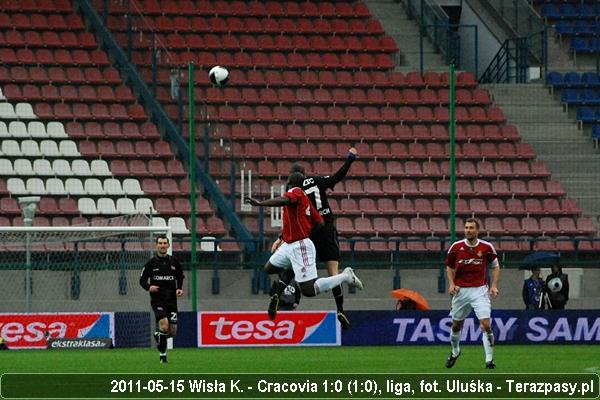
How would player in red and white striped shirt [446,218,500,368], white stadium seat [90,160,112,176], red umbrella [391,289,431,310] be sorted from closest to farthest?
player in red and white striped shirt [446,218,500,368]
red umbrella [391,289,431,310]
white stadium seat [90,160,112,176]

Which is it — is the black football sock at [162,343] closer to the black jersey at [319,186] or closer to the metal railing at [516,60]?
the black jersey at [319,186]

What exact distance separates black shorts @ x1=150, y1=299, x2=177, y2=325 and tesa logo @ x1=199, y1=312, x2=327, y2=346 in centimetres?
443

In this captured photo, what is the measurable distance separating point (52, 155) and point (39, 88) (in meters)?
2.23

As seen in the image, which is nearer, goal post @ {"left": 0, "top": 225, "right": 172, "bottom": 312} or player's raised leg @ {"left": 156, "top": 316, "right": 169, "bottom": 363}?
A: player's raised leg @ {"left": 156, "top": 316, "right": 169, "bottom": 363}

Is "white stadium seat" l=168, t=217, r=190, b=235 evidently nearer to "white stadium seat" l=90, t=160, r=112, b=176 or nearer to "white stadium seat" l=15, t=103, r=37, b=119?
"white stadium seat" l=90, t=160, r=112, b=176

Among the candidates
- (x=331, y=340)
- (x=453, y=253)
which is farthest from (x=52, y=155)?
(x=453, y=253)

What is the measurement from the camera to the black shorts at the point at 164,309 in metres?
22.7

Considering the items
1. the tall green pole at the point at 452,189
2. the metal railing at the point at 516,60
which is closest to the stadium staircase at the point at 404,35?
the metal railing at the point at 516,60

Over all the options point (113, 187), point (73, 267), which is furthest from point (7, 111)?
point (73, 267)

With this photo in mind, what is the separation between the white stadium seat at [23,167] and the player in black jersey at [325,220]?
37.6 ft

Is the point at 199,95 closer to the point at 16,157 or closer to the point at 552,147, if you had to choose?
the point at 16,157

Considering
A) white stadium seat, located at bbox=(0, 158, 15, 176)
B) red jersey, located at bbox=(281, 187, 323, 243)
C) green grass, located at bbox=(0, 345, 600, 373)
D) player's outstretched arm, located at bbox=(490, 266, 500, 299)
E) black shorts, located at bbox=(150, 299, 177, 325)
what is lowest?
green grass, located at bbox=(0, 345, 600, 373)

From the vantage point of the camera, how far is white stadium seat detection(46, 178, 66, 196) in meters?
31.5

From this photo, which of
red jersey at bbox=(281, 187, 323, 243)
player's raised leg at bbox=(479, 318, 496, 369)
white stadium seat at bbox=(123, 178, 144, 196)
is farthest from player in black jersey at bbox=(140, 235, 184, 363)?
white stadium seat at bbox=(123, 178, 144, 196)
